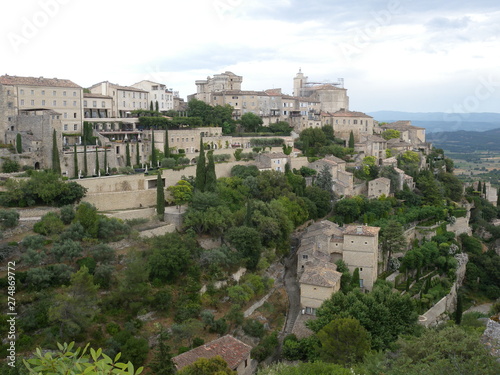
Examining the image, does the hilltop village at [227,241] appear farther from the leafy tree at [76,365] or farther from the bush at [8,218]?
the leafy tree at [76,365]

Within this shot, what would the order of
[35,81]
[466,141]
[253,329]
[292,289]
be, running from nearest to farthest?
[253,329] → [292,289] → [35,81] → [466,141]

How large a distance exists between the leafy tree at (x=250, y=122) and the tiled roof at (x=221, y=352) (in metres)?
38.3

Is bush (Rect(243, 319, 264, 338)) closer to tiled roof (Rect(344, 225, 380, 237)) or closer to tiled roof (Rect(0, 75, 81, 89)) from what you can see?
tiled roof (Rect(344, 225, 380, 237))

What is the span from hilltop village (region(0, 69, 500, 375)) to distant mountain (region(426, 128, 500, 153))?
112 m

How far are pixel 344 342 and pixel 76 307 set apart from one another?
1324cm

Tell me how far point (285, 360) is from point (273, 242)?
1155 cm

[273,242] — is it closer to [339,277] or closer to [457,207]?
[339,277]

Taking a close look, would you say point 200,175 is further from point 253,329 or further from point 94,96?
point 94,96

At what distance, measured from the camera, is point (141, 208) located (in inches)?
1405

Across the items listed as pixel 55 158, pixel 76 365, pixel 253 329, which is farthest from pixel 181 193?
pixel 76 365

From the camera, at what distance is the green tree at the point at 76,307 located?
2156 cm

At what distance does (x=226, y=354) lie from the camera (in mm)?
22609

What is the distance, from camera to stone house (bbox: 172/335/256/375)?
71.6 ft

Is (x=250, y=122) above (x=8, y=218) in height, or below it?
above
